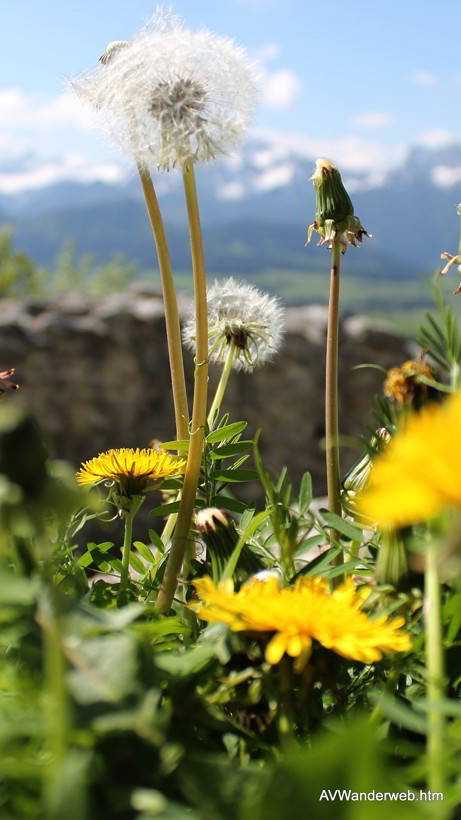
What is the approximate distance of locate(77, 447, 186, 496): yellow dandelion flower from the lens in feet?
1.26

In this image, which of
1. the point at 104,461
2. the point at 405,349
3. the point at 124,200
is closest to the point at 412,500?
the point at 104,461

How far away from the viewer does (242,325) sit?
1.68 feet

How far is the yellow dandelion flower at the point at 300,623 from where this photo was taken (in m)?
0.23

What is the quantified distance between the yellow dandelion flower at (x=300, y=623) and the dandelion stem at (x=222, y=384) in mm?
205

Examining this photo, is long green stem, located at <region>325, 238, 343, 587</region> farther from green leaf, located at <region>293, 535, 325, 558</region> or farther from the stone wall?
the stone wall

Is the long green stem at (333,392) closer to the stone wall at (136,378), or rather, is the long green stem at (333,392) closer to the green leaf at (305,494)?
the green leaf at (305,494)

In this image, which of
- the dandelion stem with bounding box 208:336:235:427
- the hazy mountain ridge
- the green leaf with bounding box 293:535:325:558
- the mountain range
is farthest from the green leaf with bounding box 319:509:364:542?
the hazy mountain ridge

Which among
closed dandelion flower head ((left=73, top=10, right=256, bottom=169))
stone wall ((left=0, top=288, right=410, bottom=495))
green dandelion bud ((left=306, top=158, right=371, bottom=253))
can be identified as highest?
closed dandelion flower head ((left=73, top=10, right=256, bottom=169))

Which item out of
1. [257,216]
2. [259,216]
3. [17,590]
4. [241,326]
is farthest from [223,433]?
[257,216]

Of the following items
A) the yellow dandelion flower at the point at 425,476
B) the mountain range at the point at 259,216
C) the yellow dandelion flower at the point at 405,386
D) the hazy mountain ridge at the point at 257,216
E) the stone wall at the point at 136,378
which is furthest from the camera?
the hazy mountain ridge at the point at 257,216

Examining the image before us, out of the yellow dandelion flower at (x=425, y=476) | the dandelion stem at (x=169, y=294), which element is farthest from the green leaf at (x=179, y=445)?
the yellow dandelion flower at (x=425, y=476)

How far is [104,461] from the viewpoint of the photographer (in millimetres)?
391

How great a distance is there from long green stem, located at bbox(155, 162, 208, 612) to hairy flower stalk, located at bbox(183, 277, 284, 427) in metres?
0.12

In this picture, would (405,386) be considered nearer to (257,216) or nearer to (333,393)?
(333,393)
